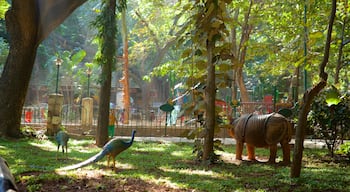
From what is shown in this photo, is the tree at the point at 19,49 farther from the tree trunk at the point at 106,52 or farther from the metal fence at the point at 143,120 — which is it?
the metal fence at the point at 143,120

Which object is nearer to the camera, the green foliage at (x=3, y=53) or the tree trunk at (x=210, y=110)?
the tree trunk at (x=210, y=110)

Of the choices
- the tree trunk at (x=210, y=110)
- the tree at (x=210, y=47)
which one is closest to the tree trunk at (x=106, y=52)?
the tree at (x=210, y=47)

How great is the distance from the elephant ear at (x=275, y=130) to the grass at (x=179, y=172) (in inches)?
19.1

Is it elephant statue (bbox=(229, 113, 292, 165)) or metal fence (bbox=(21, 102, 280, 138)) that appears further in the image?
metal fence (bbox=(21, 102, 280, 138))

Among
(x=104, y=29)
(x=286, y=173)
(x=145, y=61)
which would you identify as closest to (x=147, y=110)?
(x=104, y=29)

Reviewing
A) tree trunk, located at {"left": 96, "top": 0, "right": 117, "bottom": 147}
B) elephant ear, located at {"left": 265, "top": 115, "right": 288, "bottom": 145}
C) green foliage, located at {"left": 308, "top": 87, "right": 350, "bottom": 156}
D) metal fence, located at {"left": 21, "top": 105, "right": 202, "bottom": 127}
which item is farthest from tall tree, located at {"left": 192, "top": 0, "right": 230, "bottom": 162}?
metal fence, located at {"left": 21, "top": 105, "right": 202, "bottom": 127}

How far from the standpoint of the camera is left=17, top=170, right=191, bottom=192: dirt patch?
4871 millimetres

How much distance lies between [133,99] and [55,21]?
66.6 ft

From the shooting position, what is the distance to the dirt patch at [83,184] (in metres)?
4.87

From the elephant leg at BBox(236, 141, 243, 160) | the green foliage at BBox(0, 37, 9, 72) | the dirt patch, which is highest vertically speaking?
the green foliage at BBox(0, 37, 9, 72)

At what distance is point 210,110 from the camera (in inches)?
281

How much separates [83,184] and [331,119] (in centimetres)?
539

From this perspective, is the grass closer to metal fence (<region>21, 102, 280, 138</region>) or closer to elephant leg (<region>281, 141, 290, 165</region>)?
elephant leg (<region>281, 141, 290, 165</region>)

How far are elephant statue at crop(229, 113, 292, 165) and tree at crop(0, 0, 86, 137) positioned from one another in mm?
6059
